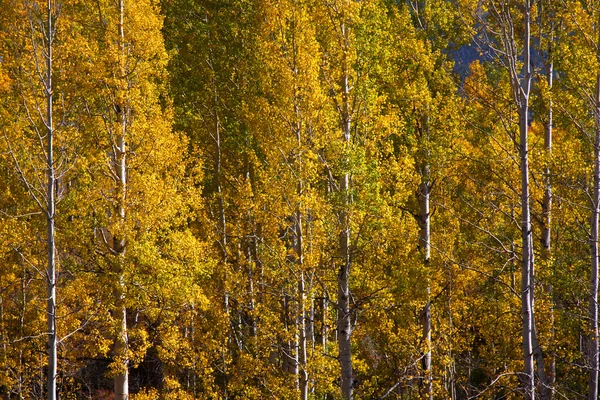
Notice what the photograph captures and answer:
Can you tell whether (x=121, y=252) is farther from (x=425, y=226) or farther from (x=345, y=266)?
(x=425, y=226)

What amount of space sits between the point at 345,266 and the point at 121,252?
392 centimetres

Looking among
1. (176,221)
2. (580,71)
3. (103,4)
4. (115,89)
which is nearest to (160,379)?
(176,221)

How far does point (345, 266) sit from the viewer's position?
11.5 meters

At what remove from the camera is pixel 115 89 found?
12391 mm

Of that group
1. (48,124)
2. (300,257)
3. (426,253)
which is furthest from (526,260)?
(48,124)

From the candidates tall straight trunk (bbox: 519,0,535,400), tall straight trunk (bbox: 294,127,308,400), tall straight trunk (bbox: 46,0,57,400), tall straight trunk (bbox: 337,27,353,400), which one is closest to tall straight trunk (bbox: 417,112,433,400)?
tall straight trunk (bbox: 337,27,353,400)

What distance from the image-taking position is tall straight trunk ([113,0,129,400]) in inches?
464

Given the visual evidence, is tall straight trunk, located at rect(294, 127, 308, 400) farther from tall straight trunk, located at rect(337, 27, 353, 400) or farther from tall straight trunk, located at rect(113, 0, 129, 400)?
tall straight trunk, located at rect(113, 0, 129, 400)

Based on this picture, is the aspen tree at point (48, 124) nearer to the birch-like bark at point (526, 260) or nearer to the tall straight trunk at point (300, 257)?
the tall straight trunk at point (300, 257)

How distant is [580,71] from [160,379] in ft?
39.5

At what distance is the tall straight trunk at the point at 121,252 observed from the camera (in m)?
11.8

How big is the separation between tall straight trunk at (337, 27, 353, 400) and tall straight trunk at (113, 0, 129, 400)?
3.53 meters

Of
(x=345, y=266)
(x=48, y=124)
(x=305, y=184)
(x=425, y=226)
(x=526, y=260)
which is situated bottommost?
(x=345, y=266)

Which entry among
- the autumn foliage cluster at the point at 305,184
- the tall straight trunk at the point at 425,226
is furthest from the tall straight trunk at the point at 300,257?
the tall straight trunk at the point at 425,226
